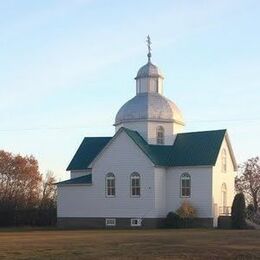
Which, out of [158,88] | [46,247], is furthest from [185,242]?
[158,88]

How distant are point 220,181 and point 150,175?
6.73 m

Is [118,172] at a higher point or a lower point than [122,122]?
lower

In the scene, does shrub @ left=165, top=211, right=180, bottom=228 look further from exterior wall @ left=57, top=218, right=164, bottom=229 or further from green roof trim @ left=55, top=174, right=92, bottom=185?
green roof trim @ left=55, top=174, right=92, bottom=185

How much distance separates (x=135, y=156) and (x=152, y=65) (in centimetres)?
1229

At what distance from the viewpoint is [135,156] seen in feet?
197

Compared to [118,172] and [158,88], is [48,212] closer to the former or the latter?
[118,172]

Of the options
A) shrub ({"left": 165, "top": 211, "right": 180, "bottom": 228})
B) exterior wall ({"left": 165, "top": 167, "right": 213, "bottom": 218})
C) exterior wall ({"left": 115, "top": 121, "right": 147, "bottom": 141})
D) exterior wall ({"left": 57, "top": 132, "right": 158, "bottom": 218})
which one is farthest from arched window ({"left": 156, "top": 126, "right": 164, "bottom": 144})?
shrub ({"left": 165, "top": 211, "right": 180, "bottom": 228})

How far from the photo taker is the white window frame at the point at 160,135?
6368 centimetres

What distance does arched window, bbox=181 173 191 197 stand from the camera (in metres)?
59.8

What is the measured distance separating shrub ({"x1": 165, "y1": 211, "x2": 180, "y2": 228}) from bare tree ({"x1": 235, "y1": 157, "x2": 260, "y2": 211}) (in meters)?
31.8

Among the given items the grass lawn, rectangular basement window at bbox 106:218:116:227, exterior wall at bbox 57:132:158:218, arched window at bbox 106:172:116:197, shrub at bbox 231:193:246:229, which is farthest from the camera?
arched window at bbox 106:172:116:197

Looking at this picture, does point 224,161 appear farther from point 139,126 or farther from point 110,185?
point 110,185

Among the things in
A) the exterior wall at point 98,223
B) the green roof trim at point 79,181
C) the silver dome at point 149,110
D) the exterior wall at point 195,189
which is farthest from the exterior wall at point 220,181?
the green roof trim at point 79,181

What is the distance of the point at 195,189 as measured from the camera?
59250 millimetres
